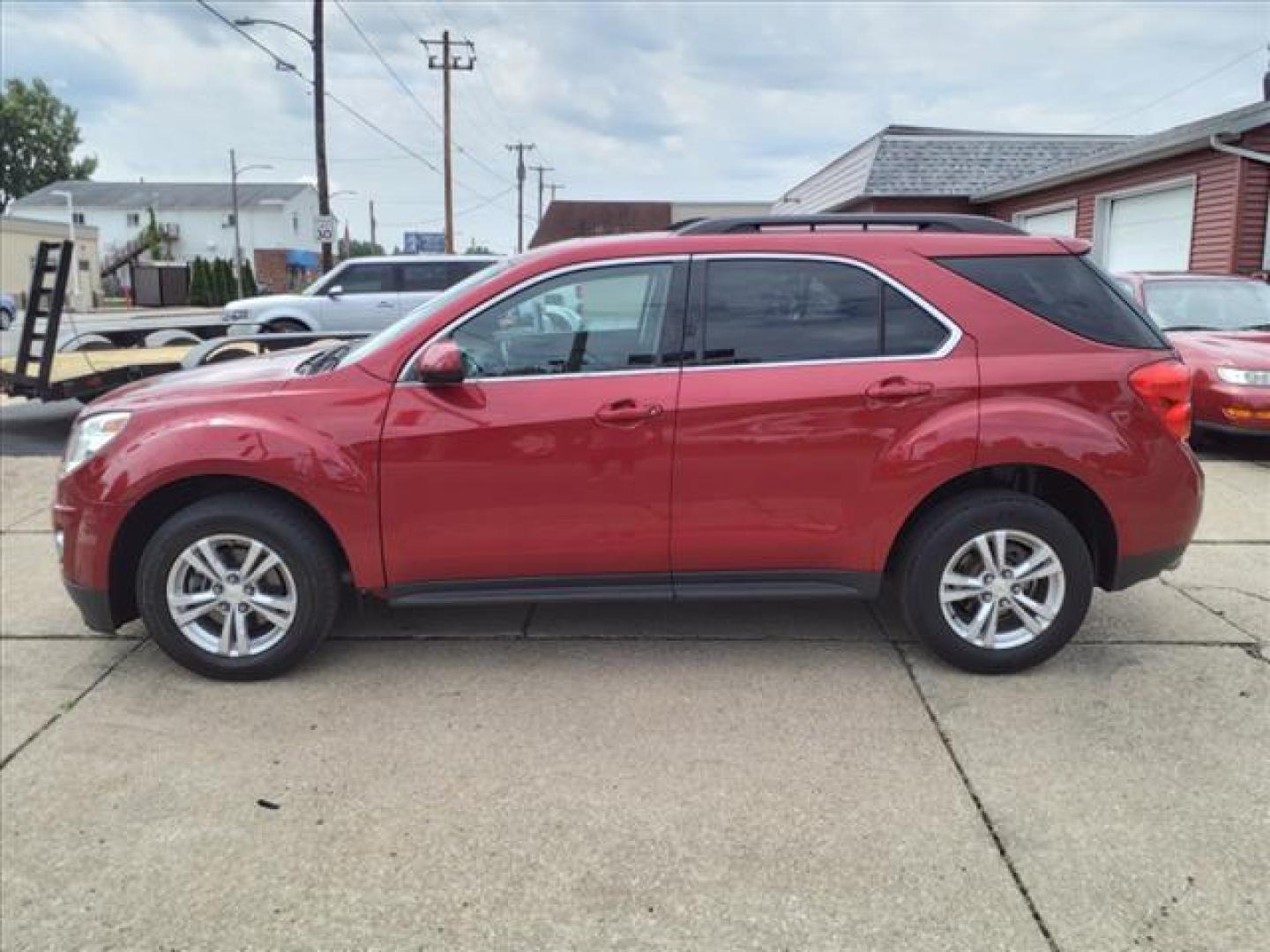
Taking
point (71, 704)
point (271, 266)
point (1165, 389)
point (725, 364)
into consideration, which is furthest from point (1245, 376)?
point (271, 266)

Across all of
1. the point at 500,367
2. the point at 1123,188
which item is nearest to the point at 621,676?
the point at 500,367

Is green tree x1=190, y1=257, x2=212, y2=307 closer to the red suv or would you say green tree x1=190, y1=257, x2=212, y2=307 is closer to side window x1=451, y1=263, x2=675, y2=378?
the red suv

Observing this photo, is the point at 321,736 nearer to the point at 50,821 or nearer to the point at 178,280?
the point at 50,821

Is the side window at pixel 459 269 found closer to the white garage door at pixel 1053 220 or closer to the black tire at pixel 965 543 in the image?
the white garage door at pixel 1053 220

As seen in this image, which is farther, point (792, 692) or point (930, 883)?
point (792, 692)

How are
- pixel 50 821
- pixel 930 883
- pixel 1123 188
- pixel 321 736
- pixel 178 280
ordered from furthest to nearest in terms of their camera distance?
pixel 178 280 < pixel 1123 188 < pixel 321 736 < pixel 50 821 < pixel 930 883

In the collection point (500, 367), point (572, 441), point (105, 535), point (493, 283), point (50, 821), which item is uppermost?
point (493, 283)

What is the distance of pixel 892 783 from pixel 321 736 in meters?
1.95

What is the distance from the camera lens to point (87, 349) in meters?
11.0

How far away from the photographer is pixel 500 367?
390 cm

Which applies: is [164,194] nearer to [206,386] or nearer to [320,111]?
[320,111]

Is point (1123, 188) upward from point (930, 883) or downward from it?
upward

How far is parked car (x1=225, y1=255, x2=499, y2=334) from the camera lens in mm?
13906

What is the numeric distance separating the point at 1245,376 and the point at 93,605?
796 cm
